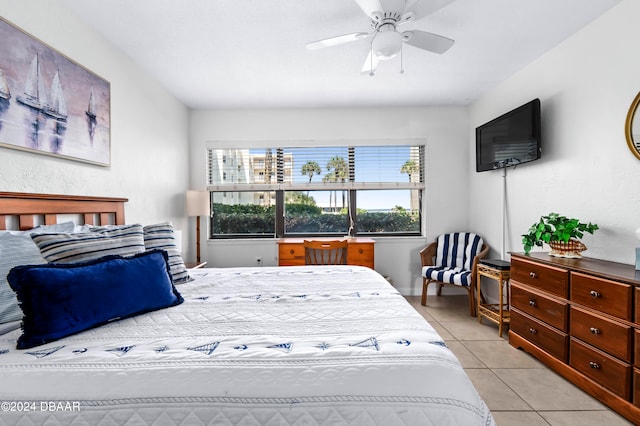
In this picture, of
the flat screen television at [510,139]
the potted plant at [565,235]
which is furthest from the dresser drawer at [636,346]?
the flat screen television at [510,139]

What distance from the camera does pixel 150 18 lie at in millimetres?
2256

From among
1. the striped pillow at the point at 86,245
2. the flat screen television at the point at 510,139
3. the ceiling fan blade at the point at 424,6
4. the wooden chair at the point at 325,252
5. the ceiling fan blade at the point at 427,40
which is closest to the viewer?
the striped pillow at the point at 86,245

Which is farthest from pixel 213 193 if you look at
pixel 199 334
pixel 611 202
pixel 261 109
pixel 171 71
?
pixel 611 202

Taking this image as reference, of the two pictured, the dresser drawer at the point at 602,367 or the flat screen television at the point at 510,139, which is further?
the flat screen television at the point at 510,139

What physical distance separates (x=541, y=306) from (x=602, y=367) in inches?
21.7

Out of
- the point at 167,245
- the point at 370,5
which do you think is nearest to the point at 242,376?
the point at 167,245

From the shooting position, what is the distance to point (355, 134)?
430 cm

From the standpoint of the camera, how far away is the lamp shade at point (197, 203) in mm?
3785

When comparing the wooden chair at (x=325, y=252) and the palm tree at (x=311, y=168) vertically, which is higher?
the palm tree at (x=311, y=168)

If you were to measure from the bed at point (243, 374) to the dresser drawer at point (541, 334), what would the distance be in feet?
5.07

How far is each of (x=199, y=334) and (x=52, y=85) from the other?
1892 mm

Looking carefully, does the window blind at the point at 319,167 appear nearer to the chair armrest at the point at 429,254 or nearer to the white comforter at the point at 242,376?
the chair armrest at the point at 429,254

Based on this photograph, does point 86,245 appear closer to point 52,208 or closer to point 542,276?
point 52,208

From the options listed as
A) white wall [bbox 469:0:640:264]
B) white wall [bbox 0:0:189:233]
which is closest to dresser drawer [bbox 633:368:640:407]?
white wall [bbox 469:0:640:264]
